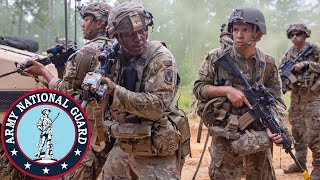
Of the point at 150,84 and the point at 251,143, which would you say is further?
the point at 251,143

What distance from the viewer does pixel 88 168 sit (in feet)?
13.6

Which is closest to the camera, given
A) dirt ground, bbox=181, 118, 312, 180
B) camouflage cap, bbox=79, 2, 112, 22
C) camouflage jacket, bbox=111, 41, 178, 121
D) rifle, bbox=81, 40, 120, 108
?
rifle, bbox=81, 40, 120, 108

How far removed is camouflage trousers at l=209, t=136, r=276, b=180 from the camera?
415 cm

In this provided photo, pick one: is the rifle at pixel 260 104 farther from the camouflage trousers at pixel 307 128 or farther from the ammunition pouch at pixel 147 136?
the camouflage trousers at pixel 307 128

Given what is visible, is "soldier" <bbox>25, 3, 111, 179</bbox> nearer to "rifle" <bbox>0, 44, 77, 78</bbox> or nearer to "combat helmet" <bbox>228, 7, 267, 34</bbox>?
"rifle" <bbox>0, 44, 77, 78</bbox>

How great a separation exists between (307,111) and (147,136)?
4.02 metres

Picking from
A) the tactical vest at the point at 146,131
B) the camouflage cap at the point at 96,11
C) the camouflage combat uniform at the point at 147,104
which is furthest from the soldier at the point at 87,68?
the tactical vest at the point at 146,131

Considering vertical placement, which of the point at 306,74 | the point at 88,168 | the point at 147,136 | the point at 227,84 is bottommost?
the point at 88,168

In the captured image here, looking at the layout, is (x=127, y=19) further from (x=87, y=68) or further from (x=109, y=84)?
(x=87, y=68)

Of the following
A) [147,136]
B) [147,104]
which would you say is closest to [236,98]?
[147,136]

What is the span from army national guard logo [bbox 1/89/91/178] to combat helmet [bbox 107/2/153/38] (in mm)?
961

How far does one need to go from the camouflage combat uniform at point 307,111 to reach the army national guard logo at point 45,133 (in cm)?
465

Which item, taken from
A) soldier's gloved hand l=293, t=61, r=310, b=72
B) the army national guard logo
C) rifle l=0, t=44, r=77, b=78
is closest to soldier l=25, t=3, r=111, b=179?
rifle l=0, t=44, r=77, b=78

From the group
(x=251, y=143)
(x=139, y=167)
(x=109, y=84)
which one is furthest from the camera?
(x=251, y=143)
